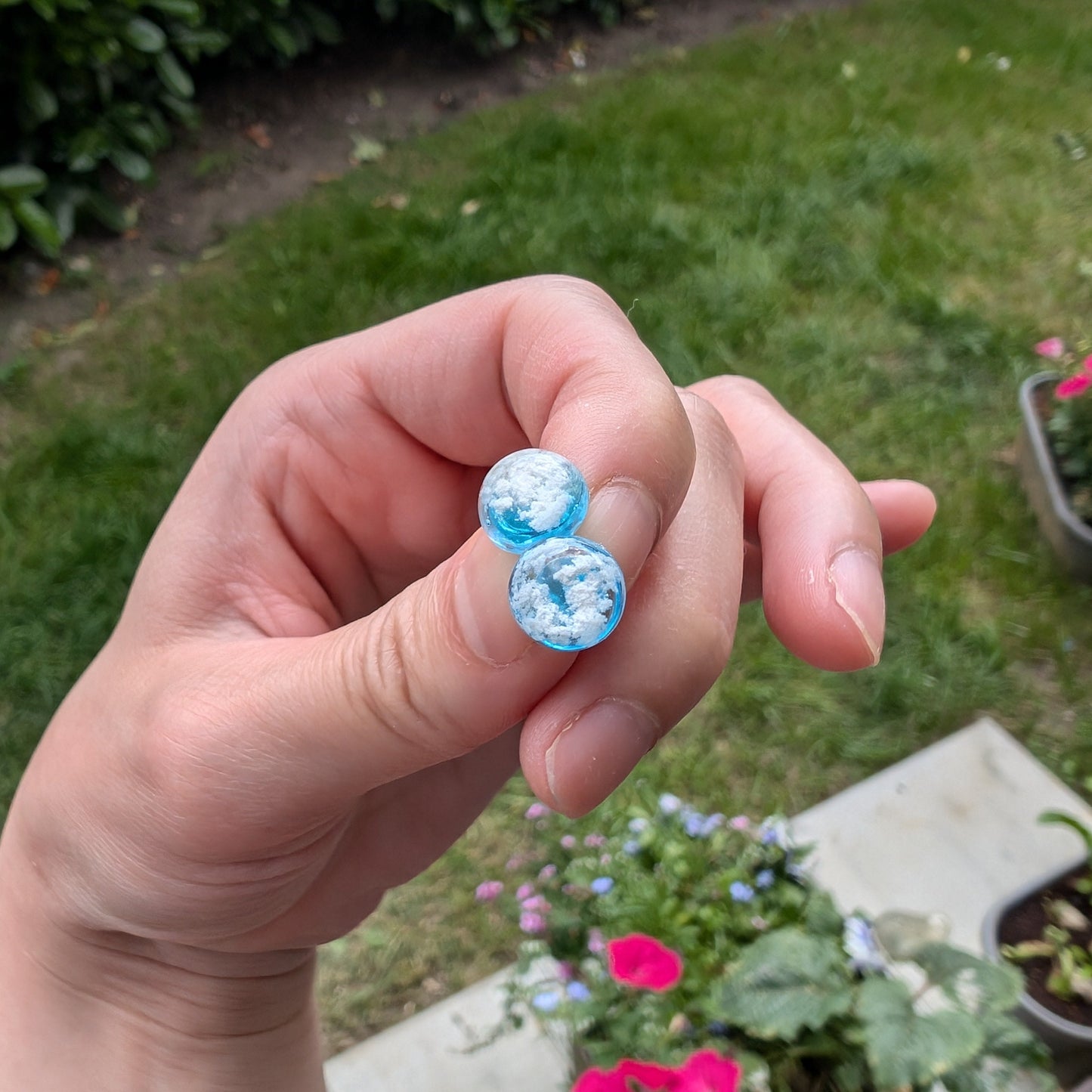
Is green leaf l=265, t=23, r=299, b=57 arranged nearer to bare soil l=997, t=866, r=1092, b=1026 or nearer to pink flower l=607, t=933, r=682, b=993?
pink flower l=607, t=933, r=682, b=993

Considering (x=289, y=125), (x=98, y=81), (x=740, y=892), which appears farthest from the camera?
(x=289, y=125)

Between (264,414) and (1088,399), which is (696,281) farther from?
(264,414)

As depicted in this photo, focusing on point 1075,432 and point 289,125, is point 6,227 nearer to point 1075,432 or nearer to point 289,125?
point 289,125

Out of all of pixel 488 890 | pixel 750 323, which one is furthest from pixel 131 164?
pixel 488 890

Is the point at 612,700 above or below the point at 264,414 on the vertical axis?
below

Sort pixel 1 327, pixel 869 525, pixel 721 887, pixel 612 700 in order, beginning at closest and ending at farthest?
pixel 612 700
pixel 869 525
pixel 721 887
pixel 1 327

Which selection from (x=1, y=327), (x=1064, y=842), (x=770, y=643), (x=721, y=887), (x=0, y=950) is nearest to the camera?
(x=0, y=950)

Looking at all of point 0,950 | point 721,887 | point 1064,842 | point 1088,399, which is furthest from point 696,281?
point 0,950
